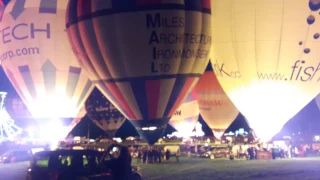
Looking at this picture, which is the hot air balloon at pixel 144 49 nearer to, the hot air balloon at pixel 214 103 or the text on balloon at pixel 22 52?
the text on balloon at pixel 22 52

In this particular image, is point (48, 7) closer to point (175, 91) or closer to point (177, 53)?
point (177, 53)

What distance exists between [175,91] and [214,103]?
12.3 meters

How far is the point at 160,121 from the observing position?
1744 centimetres

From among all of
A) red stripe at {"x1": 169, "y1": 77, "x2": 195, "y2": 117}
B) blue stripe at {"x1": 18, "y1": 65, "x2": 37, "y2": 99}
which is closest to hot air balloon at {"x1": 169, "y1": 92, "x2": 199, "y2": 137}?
blue stripe at {"x1": 18, "y1": 65, "x2": 37, "y2": 99}

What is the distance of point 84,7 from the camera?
17219 mm

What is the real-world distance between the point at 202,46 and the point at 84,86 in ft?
18.9

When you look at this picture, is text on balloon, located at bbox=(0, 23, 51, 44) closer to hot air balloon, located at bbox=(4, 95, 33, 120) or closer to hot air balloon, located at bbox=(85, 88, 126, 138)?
hot air balloon, located at bbox=(4, 95, 33, 120)

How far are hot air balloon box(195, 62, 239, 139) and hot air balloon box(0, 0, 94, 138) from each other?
368 inches

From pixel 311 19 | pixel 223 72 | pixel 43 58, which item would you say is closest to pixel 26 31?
pixel 43 58

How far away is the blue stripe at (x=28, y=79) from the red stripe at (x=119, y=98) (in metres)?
4.66

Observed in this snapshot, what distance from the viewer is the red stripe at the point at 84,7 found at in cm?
1703

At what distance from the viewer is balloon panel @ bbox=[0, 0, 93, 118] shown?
67.4 ft

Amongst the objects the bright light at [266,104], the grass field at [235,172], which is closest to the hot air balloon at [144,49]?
the grass field at [235,172]

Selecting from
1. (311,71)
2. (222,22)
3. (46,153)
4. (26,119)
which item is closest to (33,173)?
(46,153)
